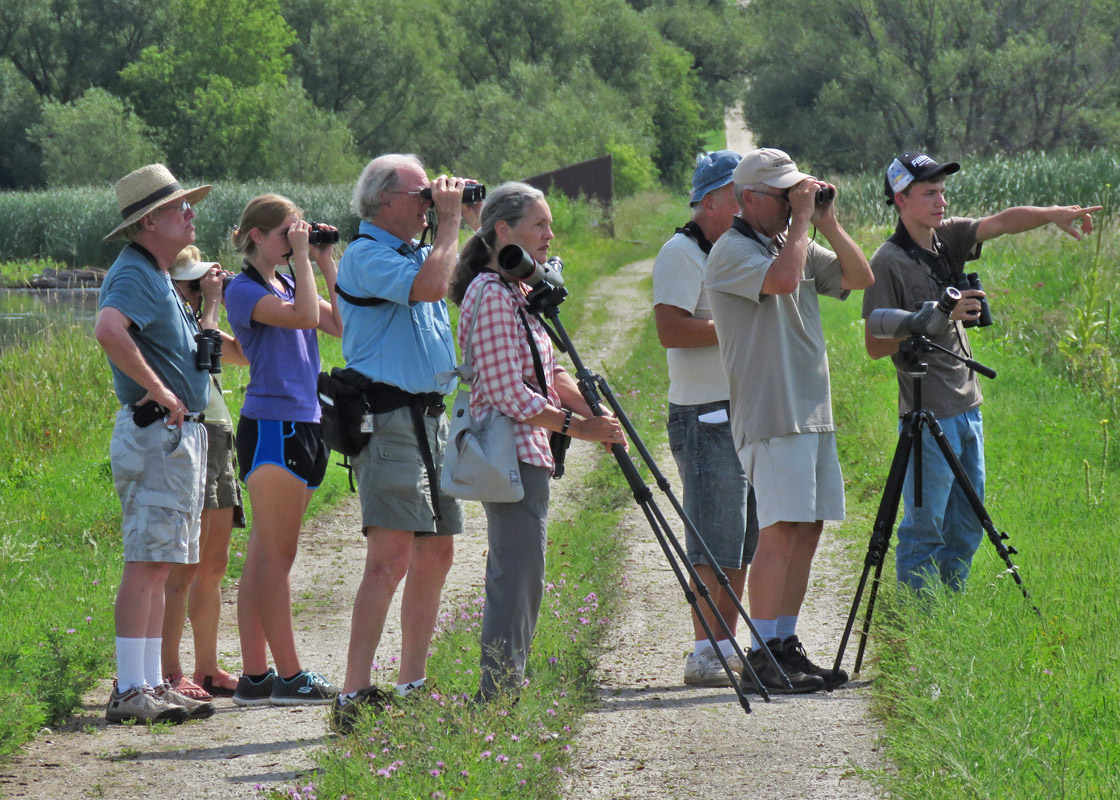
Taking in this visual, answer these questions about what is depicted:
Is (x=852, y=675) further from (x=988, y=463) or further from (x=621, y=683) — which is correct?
(x=988, y=463)

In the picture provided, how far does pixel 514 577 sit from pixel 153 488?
1429 mm

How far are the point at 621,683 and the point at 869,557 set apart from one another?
1.09 meters

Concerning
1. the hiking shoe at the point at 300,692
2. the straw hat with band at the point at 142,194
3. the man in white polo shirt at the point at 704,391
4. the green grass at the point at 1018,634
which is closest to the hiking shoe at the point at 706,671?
the man in white polo shirt at the point at 704,391

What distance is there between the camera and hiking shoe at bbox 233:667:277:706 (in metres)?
4.47

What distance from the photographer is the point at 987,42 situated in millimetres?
45594

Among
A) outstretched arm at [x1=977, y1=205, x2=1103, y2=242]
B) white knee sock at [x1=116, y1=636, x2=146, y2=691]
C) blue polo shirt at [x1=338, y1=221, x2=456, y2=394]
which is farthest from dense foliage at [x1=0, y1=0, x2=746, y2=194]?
white knee sock at [x1=116, y1=636, x2=146, y2=691]

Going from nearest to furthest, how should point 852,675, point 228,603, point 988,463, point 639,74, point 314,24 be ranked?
point 852,675 < point 228,603 < point 988,463 < point 639,74 < point 314,24

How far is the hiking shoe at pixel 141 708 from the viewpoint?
163 inches

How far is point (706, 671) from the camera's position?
4410mm

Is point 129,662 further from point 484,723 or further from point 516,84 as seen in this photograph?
point 516,84

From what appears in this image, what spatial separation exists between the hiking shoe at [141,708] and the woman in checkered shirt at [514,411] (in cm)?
125

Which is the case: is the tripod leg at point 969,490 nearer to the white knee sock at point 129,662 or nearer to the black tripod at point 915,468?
the black tripod at point 915,468

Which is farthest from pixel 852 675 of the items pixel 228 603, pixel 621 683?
pixel 228 603

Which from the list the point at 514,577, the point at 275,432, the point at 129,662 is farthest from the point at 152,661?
the point at 514,577
